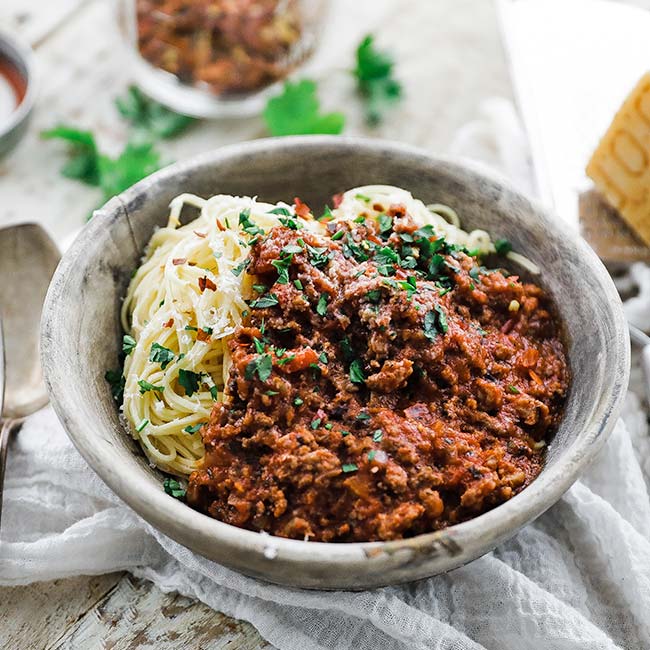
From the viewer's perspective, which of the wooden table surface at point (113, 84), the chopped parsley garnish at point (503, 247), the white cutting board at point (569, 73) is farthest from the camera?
the wooden table surface at point (113, 84)

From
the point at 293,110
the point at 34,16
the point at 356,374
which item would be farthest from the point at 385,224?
the point at 34,16

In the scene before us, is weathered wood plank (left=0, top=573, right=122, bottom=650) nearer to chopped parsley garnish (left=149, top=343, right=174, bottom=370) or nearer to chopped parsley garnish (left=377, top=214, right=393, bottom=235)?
chopped parsley garnish (left=149, top=343, right=174, bottom=370)

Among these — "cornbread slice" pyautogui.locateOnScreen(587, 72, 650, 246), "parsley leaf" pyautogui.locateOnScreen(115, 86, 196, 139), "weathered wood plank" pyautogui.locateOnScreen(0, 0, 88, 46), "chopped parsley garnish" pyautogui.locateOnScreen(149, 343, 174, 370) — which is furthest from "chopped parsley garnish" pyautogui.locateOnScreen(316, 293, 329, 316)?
"weathered wood plank" pyautogui.locateOnScreen(0, 0, 88, 46)

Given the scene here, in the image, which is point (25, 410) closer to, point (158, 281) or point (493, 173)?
point (158, 281)

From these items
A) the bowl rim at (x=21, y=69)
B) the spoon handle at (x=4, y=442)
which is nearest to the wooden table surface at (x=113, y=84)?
the bowl rim at (x=21, y=69)

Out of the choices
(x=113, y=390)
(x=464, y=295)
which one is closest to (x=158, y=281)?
(x=113, y=390)

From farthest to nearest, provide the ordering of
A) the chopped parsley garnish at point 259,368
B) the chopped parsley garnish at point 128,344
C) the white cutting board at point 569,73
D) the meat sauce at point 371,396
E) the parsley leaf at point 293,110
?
1. the parsley leaf at point 293,110
2. the white cutting board at point 569,73
3. the chopped parsley garnish at point 128,344
4. the chopped parsley garnish at point 259,368
5. the meat sauce at point 371,396

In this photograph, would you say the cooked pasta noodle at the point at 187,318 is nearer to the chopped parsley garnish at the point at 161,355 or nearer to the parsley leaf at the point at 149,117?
the chopped parsley garnish at the point at 161,355
